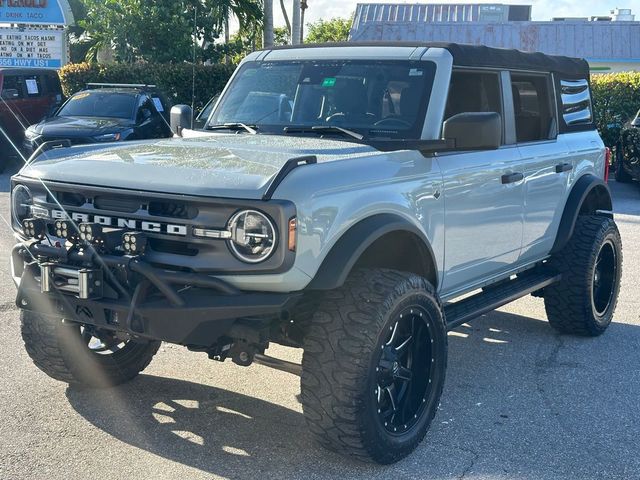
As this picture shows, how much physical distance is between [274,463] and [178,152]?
1592mm

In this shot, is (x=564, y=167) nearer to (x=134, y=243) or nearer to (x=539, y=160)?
(x=539, y=160)

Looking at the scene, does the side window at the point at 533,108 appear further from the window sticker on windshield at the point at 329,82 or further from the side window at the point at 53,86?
the side window at the point at 53,86

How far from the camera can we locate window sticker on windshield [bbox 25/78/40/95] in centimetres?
1836

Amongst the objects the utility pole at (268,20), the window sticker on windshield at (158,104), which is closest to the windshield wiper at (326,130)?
the window sticker on windshield at (158,104)

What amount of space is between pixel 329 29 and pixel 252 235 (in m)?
55.5

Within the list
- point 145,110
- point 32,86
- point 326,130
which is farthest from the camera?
point 32,86

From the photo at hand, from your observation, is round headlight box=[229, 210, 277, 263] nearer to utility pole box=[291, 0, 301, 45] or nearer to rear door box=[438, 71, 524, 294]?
rear door box=[438, 71, 524, 294]

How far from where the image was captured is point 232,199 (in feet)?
12.4

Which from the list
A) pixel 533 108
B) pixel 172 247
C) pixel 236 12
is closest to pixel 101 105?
pixel 236 12

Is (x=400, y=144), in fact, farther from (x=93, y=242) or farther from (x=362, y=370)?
(x=93, y=242)

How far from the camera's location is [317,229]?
390 cm

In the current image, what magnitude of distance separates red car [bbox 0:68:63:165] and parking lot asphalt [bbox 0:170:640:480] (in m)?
12.0

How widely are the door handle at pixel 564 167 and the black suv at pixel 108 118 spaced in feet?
29.1

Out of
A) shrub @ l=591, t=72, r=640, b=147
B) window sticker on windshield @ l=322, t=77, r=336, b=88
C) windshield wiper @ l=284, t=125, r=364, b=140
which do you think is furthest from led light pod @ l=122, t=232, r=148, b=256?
shrub @ l=591, t=72, r=640, b=147
